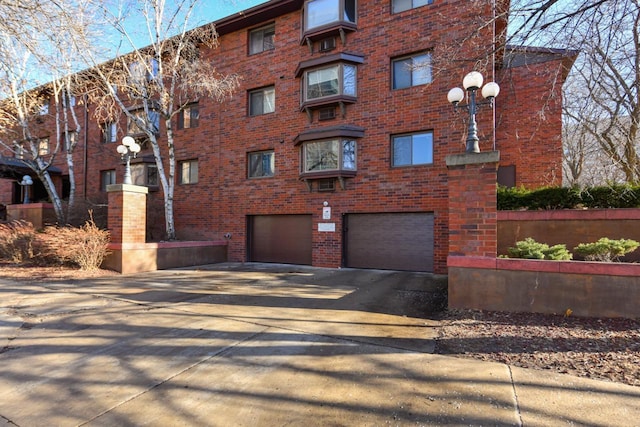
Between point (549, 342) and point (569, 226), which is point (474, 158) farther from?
point (569, 226)

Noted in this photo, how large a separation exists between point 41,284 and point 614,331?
10420 millimetres

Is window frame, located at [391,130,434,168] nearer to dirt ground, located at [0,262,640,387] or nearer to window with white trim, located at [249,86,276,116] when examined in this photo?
window with white trim, located at [249,86,276,116]

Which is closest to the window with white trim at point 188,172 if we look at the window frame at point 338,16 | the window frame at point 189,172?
the window frame at point 189,172

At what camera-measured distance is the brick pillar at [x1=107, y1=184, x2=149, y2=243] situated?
9.22 m

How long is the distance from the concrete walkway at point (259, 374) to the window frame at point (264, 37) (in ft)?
35.9

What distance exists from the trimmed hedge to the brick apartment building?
1.55 meters

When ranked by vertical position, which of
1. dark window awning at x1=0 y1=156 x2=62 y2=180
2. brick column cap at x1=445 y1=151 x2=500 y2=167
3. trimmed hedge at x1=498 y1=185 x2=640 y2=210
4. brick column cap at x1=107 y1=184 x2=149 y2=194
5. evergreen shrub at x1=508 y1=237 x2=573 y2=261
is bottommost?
evergreen shrub at x1=508 y1=237 x2=573 y2=261

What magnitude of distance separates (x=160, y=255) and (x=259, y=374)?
844cm

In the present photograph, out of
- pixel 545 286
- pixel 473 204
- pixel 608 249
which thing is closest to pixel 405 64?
pixel 473 204

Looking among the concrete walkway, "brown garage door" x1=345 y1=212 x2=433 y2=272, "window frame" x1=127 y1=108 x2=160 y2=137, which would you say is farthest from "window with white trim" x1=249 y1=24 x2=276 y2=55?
the concrete walkway

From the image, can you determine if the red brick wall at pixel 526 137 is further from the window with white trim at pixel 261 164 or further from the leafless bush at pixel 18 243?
the leafless bush at pixel 18 243

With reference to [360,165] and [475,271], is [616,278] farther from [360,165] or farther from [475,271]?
[360,165]

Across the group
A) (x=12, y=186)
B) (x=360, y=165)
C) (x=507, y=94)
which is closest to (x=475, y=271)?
(x=360, y=165)

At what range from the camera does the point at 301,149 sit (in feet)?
37.0
